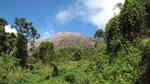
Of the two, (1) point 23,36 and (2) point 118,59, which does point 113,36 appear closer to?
(2) point 118,59

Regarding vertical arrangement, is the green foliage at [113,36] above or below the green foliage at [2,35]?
below

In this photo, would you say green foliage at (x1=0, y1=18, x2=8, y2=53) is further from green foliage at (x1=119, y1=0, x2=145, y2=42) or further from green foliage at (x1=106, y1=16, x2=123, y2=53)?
green foliage at (x1=119, y1=0, x2=145, y2=42)

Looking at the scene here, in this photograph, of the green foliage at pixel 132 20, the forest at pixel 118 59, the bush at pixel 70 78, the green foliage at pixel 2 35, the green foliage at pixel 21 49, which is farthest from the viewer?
the green foliage at pixel 21 49

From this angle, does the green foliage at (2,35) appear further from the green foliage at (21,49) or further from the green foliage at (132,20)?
the green foliage at (132,20)

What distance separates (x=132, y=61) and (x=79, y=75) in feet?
12.0

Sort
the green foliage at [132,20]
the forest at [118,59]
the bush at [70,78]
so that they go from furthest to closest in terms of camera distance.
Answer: the bush at [70,78]
the green foliage at [132,20]
the forest at [118,59]

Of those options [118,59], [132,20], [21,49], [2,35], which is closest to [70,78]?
[118,59]

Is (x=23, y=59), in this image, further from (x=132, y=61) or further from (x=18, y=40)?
(x=132, y=61)

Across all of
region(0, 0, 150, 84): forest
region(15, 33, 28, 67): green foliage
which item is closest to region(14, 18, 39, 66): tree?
region(15, 33, 28, 67): green foliage

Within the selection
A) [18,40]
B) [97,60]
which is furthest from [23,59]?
[97,60]

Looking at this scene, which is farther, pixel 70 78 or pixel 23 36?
pixel 23 36

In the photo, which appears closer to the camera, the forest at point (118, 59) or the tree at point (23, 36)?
the forest at point (118, 59)

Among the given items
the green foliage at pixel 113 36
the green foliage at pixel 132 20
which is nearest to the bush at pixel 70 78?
the green foliage at pixel 113 36

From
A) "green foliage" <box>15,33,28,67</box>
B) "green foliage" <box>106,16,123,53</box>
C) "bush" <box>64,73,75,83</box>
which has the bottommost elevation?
"bush" <box>64,73,75,83</box>
